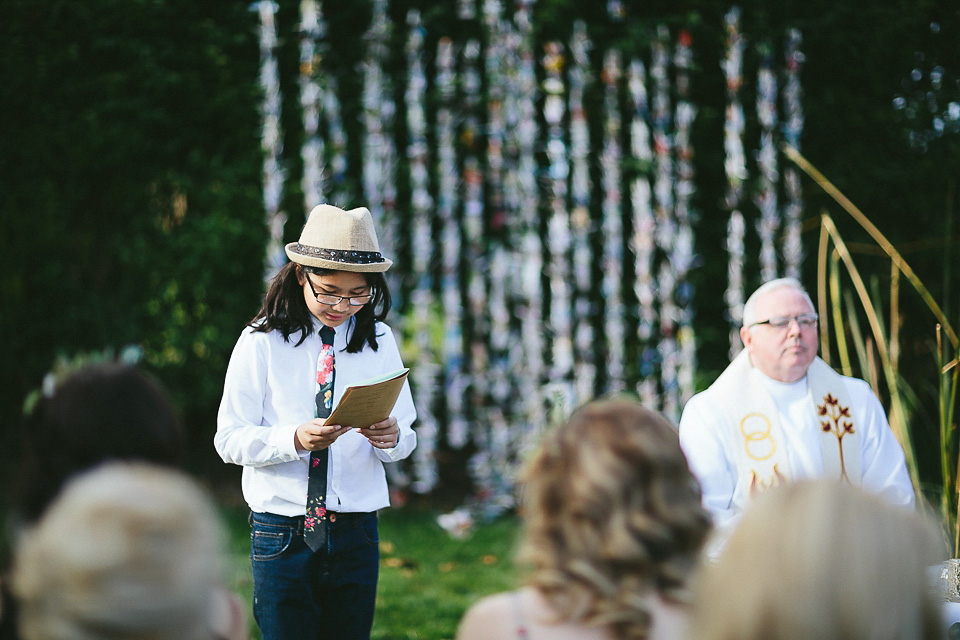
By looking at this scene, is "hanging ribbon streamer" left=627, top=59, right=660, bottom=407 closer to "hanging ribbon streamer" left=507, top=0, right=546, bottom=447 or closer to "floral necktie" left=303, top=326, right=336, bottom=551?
"hanging ribbon streamer" left=507, top=0, right=546, bottom=447

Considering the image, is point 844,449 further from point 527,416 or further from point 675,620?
point 527,416

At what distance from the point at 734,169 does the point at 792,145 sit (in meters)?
0.42

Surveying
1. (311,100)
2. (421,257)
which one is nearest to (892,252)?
(421,257)

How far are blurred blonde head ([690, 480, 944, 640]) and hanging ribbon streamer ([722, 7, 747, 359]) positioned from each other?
4.85 meters

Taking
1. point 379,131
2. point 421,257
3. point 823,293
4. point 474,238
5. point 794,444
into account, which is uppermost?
point 379,131

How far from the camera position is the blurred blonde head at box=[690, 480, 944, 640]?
117 cm

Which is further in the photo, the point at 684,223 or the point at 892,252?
the point at 684,223

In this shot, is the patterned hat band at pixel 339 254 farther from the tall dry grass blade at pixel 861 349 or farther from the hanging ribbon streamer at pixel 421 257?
the hanging ribbon streamer at pixel 421 257

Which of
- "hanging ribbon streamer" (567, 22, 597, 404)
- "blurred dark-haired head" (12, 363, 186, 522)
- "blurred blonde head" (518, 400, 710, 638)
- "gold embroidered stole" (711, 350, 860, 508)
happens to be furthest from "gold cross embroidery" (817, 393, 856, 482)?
"hanging ribbon streamer" (567, 22, 597, 404)

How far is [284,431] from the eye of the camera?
2678 mm

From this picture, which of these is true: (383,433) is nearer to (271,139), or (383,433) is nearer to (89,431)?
(89,431)

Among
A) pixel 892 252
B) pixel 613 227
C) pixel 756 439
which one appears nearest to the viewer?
pixel 756 439

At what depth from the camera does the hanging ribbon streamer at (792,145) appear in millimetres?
5922

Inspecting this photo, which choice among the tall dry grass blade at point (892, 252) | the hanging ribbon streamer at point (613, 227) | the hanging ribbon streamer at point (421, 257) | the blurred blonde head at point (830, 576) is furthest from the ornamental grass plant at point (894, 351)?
the blurred blonde head at point (830, 576)
